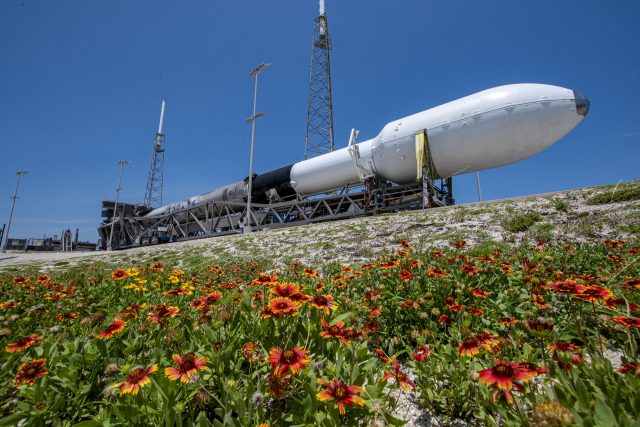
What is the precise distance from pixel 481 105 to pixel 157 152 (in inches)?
1850

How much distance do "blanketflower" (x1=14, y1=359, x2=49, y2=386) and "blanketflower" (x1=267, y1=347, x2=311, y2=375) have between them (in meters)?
1.22

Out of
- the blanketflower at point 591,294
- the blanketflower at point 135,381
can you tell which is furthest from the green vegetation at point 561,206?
the blanketflower at point 135,381

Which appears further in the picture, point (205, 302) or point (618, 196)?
point (618, 196)

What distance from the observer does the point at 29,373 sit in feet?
4.78

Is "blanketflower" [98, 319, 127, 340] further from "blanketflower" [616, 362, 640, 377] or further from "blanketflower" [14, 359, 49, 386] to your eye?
"blanketflower" [616, 362, 640, 377]

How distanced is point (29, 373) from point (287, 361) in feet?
4.53

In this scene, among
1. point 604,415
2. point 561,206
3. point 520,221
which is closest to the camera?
point 604,415

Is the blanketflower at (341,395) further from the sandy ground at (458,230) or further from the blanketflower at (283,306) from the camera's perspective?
the sandy ground at (458,230)

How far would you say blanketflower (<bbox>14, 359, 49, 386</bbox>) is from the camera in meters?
1.41

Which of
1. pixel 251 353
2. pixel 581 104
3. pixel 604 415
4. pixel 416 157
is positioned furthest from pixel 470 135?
pixel 251 353

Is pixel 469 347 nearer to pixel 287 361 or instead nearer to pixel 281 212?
pixel 287 361

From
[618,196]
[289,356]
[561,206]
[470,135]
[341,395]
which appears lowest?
[341,395]

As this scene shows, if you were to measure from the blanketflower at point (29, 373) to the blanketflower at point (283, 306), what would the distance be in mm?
1204

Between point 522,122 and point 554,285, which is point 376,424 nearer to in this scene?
point 554,285
